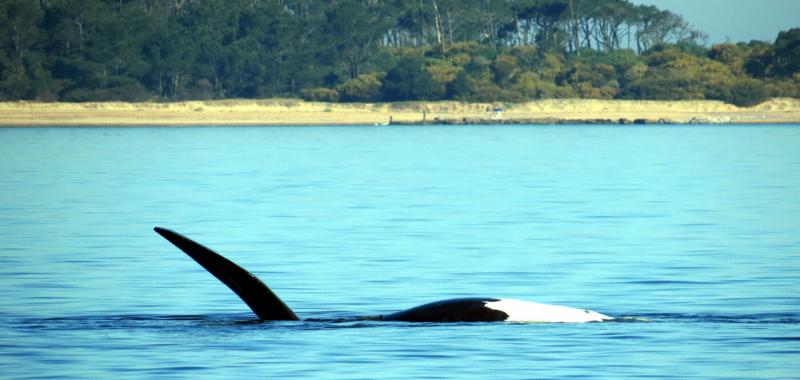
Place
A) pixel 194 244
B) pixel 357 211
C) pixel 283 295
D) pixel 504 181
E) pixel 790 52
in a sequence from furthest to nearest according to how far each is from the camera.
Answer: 1. pixel 790 52
2. pixel 504 181
3. pixel 357 211
4. pixel 283 295
5. pixel 194 244

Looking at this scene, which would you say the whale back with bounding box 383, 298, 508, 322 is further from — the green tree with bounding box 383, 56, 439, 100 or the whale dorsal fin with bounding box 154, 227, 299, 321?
the green tree with bounding box 383, 56, 439, 100

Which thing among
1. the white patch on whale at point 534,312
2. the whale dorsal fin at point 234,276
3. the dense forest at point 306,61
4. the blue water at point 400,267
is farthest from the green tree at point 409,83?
the whale dorsal fin at point 234,276

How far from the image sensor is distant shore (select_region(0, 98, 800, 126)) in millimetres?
113312

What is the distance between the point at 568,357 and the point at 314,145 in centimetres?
6689

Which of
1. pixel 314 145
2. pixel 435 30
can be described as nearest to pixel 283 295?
pixel 314 145

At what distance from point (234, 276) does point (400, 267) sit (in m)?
8.87

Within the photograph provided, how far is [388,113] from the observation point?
12181 centimetres

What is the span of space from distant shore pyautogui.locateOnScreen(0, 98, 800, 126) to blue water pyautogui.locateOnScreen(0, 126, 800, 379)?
59283mm

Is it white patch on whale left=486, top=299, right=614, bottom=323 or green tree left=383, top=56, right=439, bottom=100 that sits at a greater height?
white patch on whale left=486, top=299, right=614, bottom=323

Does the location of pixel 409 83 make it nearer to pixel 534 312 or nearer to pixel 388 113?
pixel 388 113

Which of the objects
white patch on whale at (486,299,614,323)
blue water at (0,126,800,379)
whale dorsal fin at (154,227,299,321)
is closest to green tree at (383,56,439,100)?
blue water at (0,126,800,379)

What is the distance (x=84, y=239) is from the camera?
2653 cm

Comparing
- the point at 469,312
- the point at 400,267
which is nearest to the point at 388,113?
the point at 400,267

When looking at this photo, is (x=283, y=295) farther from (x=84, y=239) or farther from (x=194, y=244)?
(x=84, y=239)
